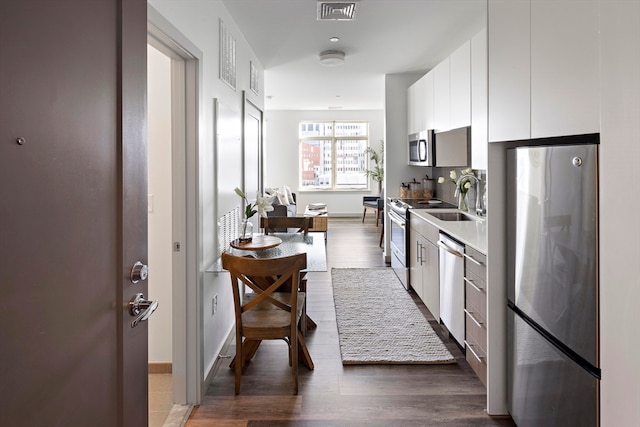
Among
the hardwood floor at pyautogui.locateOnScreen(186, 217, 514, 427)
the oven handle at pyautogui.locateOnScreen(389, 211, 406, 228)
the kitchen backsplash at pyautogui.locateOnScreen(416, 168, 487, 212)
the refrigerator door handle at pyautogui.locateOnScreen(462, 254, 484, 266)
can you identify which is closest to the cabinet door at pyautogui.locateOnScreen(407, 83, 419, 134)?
the kitchen backsplash at pyautogui.locateOnScreen(416, 168, 487, 212)

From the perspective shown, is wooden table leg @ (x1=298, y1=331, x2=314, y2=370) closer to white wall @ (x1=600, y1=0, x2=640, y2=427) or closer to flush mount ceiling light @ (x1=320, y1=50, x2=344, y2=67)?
white wall @ (x1=600, y1=0, x2=640, y2=427)

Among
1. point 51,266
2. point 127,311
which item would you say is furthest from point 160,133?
point 51,266

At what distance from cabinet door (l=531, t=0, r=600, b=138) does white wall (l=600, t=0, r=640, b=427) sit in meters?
0.08

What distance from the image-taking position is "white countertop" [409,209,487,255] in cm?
278

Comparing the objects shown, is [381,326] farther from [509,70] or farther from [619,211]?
[619,211]

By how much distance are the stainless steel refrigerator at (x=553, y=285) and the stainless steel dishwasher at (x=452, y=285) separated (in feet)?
2.67

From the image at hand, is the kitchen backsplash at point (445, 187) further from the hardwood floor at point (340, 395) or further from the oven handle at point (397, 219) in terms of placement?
the hardwood floor at point (340, 395)

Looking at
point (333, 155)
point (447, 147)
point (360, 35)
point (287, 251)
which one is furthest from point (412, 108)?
point (333, 155)

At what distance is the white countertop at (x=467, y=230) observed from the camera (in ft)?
9.12

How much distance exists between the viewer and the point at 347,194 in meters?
11.5

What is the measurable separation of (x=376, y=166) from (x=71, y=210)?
34.9ft

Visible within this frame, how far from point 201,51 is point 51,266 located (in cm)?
201

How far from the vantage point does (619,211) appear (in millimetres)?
1316

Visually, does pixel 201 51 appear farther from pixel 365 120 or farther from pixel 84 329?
pixel 365 120
